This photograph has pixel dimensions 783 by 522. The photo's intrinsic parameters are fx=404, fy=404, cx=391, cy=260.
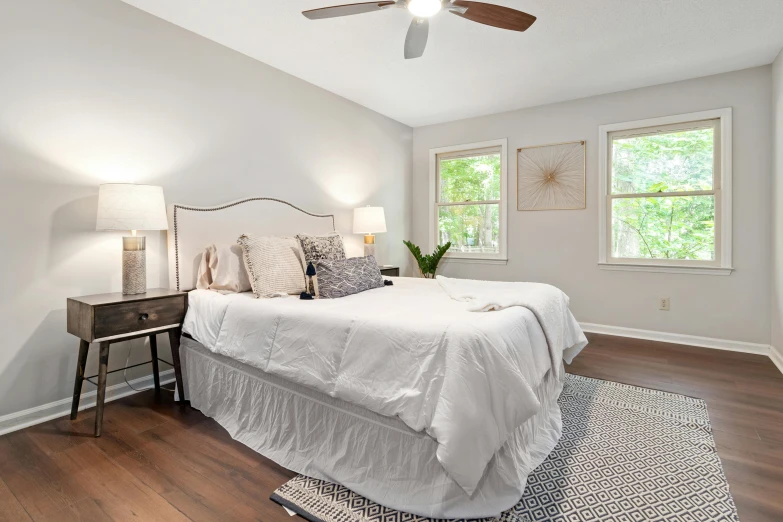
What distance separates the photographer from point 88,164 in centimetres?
246

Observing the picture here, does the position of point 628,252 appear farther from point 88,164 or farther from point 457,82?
point 88,164

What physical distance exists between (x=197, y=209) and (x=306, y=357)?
1.68 metres

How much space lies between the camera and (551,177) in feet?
14.8

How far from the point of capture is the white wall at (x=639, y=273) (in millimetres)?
3541

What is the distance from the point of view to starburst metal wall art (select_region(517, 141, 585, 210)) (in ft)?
14.3

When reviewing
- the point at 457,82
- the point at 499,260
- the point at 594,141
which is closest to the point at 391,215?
the point at 499,260

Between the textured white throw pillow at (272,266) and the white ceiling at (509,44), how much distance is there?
5.00ft

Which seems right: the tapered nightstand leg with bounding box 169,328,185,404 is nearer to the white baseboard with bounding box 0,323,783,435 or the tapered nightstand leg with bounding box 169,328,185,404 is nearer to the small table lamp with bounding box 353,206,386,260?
the white baseboard with bounding box 0,323,783,435

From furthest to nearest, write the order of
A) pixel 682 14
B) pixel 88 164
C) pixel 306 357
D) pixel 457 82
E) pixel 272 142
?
pixel 457 82, pixel 272 142, pixel 682 14, pixel 88 164, pixel 306 357

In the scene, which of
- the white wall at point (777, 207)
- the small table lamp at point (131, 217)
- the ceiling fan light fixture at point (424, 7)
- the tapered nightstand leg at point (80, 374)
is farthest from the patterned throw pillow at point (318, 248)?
the white wall at point (777, 207)

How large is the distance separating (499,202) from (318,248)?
2714 mm

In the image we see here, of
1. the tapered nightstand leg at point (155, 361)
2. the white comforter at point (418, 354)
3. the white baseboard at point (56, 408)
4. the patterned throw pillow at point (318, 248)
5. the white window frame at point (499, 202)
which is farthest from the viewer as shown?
the white window frame at point (499, 202)

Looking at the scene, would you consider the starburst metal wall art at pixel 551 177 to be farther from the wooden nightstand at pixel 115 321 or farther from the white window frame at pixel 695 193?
the wooden nightstand at pixel 115 321

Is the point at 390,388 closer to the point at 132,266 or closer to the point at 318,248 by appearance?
the point at 318,248
